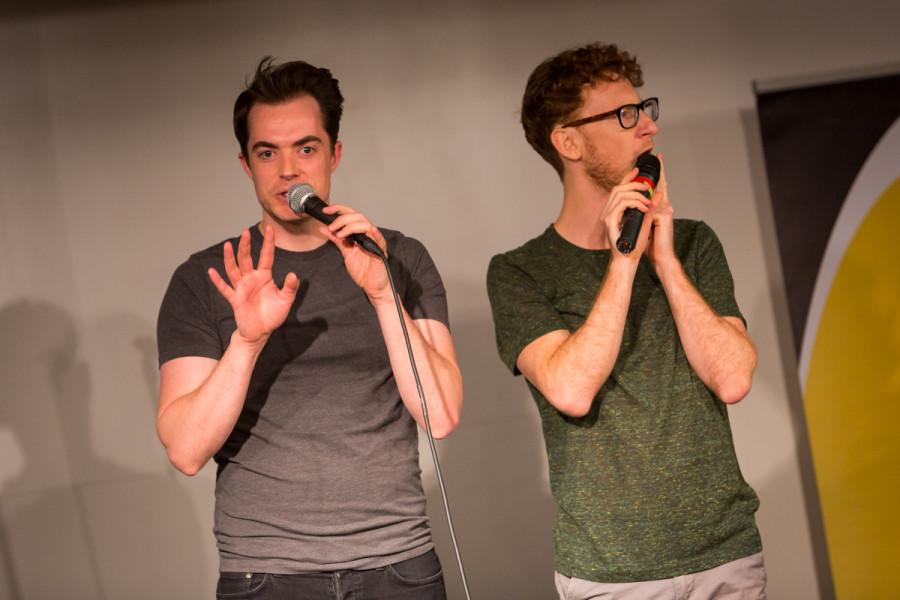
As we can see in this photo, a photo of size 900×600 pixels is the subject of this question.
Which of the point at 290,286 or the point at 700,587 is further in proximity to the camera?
the point at 700,587

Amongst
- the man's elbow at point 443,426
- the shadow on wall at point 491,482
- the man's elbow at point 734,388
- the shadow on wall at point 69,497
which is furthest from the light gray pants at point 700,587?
the shadow on wall at point 69,497

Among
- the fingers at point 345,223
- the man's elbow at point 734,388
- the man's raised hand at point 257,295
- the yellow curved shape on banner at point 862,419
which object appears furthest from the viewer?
the yellow curved shape on banner at point 862,419

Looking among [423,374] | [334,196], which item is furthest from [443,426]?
[334,196]

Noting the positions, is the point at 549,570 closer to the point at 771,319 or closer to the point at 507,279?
the point at 771,319

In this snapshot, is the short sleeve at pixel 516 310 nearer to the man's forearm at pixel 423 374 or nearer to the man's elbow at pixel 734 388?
the man's forearm at pixel 423 374

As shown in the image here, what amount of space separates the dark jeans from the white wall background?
1.42 m

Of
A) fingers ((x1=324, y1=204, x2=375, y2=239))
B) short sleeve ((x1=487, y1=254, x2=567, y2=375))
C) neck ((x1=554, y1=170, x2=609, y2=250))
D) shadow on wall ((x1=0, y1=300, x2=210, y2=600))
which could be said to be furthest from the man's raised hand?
shadow on wall ((x1=0, y1=300, x2=210, y2=600))

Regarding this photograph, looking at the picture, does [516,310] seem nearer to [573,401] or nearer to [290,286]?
[573,401]

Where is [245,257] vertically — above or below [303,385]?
above

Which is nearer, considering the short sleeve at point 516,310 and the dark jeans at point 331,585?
the dark jeans at point 331,585

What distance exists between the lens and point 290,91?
2.29m

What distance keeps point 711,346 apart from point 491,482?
4.60 ft

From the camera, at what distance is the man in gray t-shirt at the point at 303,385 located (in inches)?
78.6

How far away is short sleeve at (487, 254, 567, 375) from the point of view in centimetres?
232
